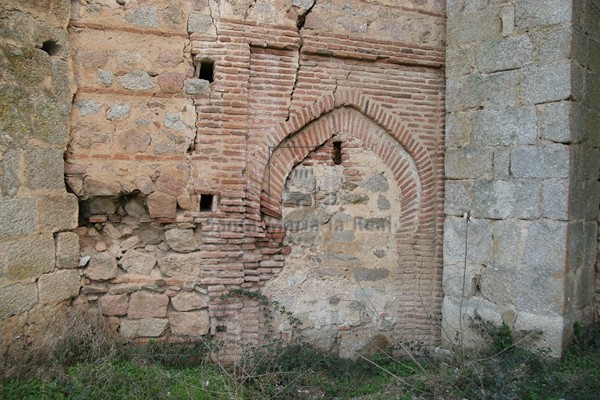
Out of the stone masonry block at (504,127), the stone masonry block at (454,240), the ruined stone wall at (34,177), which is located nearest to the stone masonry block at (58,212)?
the ruined stone wall at (34,177)

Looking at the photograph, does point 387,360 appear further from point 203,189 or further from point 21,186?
point 21,186

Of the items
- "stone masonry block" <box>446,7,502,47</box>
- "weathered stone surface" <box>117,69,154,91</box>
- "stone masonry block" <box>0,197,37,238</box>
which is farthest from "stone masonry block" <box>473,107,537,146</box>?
"stone masonry block" <box>0,197,37,238</box>

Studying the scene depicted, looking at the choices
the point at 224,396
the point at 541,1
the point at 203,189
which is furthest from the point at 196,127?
the point at 541,1

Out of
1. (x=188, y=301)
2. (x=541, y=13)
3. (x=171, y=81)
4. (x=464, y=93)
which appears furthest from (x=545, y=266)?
(x=171, y=81)

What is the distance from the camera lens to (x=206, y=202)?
491 cm

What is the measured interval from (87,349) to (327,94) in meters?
3.26

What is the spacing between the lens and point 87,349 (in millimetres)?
4289

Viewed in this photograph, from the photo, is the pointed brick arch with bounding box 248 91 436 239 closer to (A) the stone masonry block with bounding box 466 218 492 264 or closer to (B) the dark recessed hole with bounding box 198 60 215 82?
(A) the stone masonry block with bounding box 466 218 492 264

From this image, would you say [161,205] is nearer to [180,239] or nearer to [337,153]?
[180,239]

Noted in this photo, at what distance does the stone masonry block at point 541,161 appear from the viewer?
4609mm

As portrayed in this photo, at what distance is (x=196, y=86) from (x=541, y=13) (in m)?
3.31

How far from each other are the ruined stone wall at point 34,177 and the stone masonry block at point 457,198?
3672 millimetres

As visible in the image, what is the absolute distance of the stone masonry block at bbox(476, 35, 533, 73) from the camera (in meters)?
4.84

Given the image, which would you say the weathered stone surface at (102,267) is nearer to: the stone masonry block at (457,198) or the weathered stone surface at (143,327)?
the weathered stone surface at (143,327)
